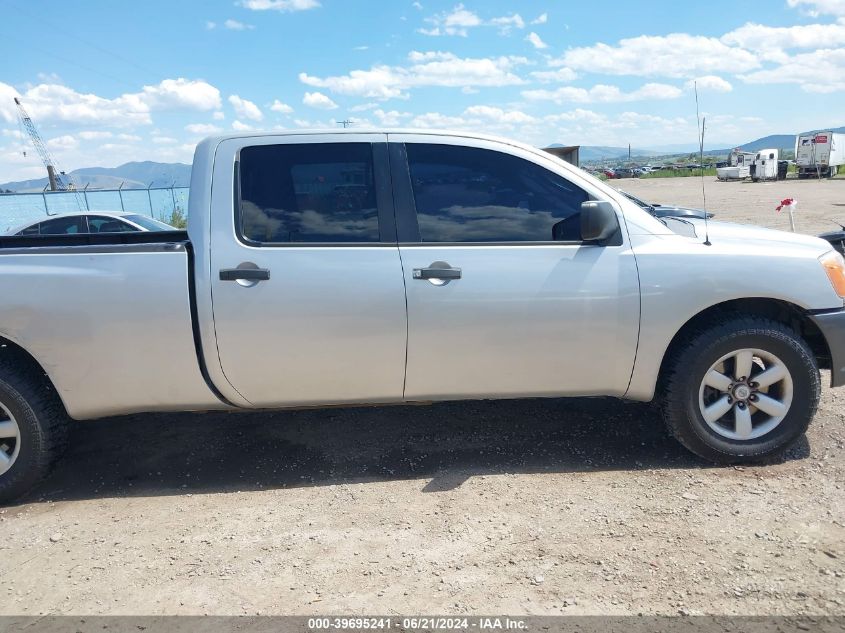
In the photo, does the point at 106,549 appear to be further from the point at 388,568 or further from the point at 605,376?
the point at 605,376

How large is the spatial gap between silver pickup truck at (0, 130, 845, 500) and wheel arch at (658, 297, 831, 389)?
0.02 meters

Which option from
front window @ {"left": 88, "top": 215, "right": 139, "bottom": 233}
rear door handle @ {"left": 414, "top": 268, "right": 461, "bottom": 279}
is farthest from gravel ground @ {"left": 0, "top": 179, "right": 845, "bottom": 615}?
front window @ {"left": 88, "top": 215, "right": 139, "bottom": 233}

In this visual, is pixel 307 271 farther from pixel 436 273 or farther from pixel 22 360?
pixel 22 360

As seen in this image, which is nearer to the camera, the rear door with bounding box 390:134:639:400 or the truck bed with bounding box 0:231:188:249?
the rear door with bounding box 390:134:639:400

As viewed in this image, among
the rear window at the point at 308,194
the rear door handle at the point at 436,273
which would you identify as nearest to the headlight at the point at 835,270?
the rear door handle at the point at 436,273

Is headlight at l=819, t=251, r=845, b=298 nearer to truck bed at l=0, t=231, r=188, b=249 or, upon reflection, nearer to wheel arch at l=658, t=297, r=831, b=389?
wheel arch at l=658, t=297, r=831, b=389

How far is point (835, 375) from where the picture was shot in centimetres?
348

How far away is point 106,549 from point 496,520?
75.2 inches

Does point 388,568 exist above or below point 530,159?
below

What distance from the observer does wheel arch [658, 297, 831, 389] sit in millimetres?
3453

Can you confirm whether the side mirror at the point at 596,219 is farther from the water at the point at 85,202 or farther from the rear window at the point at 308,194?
the water at the point at 85,202

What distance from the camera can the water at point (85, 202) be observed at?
75.4 ft

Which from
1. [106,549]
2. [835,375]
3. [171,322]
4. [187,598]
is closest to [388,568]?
[187,598]

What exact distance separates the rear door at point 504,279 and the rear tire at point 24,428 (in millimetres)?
1972
